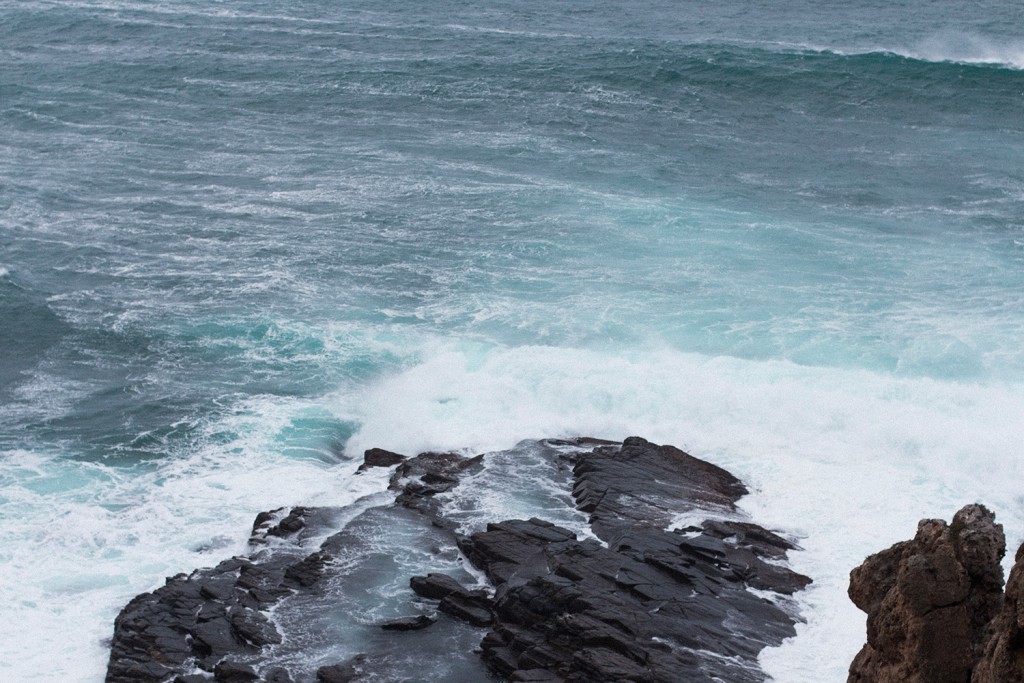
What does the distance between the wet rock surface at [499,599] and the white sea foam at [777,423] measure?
301 cm

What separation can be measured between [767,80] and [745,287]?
96.8 ft

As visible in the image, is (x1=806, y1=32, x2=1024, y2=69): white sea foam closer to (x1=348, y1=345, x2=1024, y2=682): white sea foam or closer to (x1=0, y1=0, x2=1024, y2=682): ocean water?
(x1=0, y1=0, x2=1024, y2=682): ocean water

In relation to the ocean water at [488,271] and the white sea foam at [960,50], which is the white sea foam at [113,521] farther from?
the white sea foam at [960,50]

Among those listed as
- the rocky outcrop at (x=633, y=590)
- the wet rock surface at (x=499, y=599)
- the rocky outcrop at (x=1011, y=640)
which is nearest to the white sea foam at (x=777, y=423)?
the rocky outcrop at (x=633, y=590)

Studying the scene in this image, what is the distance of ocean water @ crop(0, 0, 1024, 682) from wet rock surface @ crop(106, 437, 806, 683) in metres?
1.27

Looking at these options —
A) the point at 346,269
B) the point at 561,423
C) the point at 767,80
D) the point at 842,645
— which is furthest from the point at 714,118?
the point at 842,645

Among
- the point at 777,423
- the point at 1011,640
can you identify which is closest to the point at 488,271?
the point at 777,423

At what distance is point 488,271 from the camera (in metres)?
51.7

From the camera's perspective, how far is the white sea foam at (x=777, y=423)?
33.8 m

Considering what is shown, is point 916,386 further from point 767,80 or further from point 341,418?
point 767,80

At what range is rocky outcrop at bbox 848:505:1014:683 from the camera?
17469 millimetres

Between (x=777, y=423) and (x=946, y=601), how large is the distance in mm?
21661

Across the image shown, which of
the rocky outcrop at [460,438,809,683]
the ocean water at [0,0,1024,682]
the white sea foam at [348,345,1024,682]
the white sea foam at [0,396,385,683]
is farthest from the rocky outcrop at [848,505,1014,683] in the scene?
the white sea foam at [0,396,385,683]

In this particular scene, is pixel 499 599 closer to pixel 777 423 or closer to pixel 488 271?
pixel 777 423
